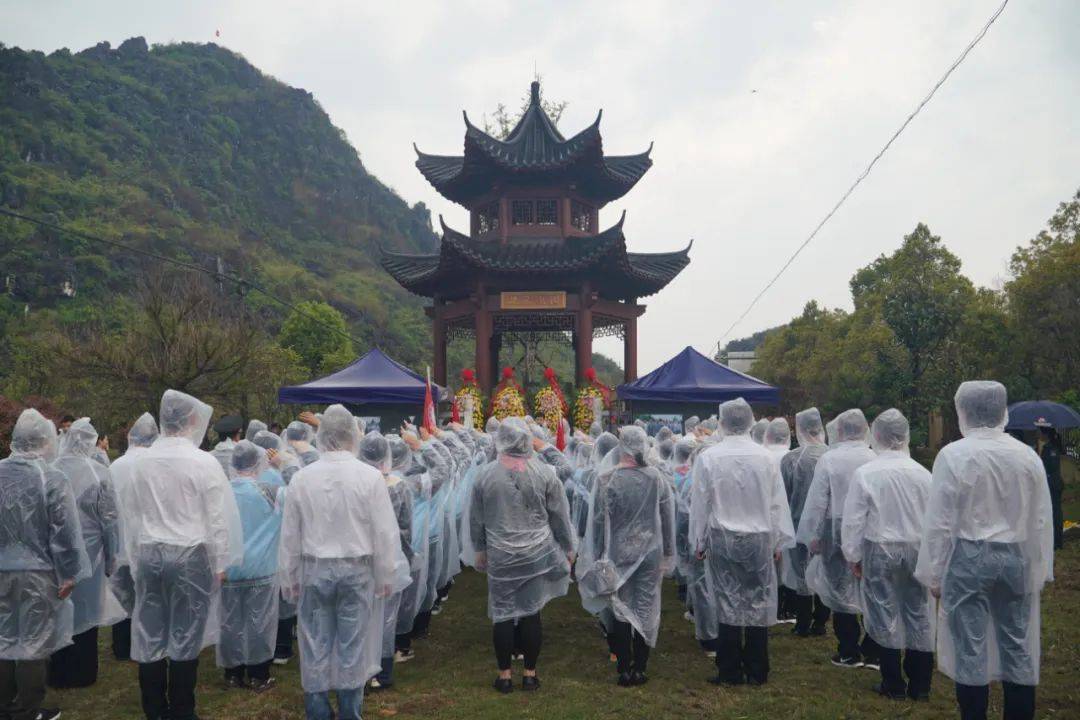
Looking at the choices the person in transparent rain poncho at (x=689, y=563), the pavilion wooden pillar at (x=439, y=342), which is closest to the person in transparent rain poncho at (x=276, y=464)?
the person in transparent rain poncho at (x=689, y=563)

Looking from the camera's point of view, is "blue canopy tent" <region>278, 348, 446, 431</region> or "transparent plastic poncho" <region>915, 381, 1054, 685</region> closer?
"transparent plastic poncho" <region>915, 381, 1054, 685</region>

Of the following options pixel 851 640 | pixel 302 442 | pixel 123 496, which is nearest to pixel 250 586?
pixel 123 496

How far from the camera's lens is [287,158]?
7694 cm

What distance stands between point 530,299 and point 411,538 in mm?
12669

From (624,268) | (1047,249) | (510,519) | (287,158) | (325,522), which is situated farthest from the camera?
(287,158)

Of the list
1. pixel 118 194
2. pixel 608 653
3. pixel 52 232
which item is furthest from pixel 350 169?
pixel 608 653

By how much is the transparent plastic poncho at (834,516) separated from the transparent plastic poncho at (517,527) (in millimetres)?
1914

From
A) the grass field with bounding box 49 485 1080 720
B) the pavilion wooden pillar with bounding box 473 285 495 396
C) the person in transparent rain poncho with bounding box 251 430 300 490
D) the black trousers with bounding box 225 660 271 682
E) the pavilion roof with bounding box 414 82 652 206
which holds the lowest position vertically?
the grass field with bounding box 49 485 1080 720

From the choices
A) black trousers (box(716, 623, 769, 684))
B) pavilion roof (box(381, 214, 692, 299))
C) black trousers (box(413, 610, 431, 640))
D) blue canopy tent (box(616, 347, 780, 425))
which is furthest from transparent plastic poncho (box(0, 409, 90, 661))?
pavilion roof (box(381, 214, 692, 299))

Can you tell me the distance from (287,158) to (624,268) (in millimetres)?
67041

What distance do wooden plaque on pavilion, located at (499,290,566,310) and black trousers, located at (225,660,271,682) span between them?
12995 mm

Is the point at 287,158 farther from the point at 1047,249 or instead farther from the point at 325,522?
the point at 325,522

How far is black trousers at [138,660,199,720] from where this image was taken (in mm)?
4551

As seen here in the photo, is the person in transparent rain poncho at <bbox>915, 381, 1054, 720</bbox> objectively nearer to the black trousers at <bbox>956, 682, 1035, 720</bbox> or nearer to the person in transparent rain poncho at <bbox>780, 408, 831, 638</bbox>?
the black trousers at <bbox>956, 682, 1035, 720</bbox>
